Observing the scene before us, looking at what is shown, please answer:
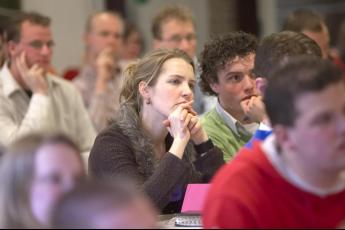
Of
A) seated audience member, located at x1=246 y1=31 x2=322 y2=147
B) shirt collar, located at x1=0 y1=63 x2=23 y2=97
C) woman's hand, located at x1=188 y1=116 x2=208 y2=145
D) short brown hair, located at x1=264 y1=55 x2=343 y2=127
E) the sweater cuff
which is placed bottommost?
shirt collar, located at x1=0 y1=63 x2=23 y2=97

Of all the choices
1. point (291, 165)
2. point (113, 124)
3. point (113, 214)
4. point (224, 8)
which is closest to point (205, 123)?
point (113, 124)

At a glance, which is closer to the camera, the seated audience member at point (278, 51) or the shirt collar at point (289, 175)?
the shirt collar at point (289, 175)

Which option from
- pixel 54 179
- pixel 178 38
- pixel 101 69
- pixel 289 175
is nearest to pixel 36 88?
pixel 101 69

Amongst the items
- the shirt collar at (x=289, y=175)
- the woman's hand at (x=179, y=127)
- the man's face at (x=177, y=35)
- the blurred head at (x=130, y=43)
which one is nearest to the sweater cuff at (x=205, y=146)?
the woman's hand at (x=179, y=127)

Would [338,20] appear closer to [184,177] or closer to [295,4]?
[295,4]

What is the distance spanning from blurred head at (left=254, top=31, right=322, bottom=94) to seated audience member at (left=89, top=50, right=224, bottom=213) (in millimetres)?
396

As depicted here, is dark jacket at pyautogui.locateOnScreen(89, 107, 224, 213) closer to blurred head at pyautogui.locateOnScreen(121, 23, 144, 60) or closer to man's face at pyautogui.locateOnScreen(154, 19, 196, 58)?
man's face at pyautogui.locateOnScreen(154, 19, 196, 58)

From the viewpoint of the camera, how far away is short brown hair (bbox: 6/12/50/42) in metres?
4.29

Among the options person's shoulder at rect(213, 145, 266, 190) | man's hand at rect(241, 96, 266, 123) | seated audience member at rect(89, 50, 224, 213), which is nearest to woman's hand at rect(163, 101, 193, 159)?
seated audience member at rect(89, 50, 224, 213)

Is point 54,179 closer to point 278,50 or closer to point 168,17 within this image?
point 278,50

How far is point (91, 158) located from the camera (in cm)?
269

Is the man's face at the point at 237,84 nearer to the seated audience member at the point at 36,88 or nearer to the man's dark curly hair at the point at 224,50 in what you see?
the man's dark curly hair at the point at 224,50

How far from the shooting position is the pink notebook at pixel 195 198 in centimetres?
223

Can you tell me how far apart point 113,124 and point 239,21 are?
15.6 ft
